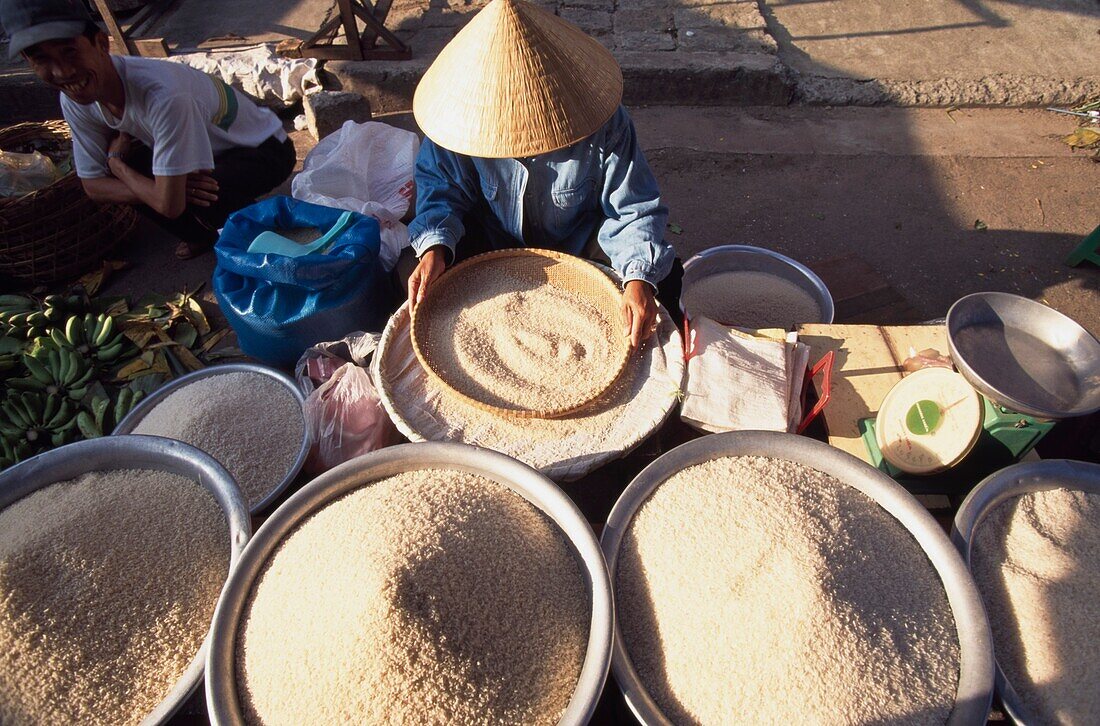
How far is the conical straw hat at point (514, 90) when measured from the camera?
1.38 m

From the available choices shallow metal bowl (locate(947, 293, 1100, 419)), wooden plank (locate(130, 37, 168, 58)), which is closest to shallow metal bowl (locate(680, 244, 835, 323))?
shallow metal bowl (locate(947, 293, 1100, 419))

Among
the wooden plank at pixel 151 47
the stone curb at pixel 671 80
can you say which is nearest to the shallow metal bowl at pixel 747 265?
the stone curb at pixel 671 80

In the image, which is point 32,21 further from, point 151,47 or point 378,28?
point 151,47

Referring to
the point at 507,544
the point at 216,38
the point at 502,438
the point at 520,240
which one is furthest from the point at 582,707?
the point at 216,38

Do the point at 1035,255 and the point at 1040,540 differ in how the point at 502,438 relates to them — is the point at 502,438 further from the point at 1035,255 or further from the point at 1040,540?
the point at 1035,255

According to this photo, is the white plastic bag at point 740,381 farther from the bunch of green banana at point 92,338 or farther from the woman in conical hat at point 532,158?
the bunch of green banana at point 92,338

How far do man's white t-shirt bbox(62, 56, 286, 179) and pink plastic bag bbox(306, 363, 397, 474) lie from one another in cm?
130

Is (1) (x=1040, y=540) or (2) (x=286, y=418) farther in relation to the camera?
(2) (x=286, y=418)

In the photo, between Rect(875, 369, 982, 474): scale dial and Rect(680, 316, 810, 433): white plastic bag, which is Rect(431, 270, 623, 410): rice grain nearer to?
Rect(680, 316, 810, 433): white plastic bag

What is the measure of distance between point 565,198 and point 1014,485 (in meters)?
1.31

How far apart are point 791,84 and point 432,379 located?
326 cm

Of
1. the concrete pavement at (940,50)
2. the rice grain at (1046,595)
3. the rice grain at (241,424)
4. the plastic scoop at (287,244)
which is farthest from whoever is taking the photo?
the concrete pavement at (940,50)

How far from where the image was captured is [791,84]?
3.69 metres

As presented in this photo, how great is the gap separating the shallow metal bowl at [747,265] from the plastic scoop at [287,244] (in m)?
1.22
